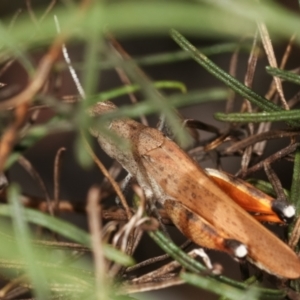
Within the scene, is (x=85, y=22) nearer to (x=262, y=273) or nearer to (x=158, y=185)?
(x=262, y=273)

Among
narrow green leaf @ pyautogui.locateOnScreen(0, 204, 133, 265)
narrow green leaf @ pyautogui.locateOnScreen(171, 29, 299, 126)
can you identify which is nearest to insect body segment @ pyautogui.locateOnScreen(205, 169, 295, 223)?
narrow green leaf @ pyautogui.locateOnScreen(171, 29, 299, 126)

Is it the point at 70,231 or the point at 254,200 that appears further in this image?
the point at 254,200

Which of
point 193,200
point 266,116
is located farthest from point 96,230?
point 193,200

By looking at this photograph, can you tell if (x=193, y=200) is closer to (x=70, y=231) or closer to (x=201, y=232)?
(x=201, y=232)

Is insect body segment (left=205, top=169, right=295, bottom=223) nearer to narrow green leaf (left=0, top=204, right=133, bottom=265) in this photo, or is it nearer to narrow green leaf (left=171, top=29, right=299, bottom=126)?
narrow green leaf (left=171, top=29, right=299, bottom=126)

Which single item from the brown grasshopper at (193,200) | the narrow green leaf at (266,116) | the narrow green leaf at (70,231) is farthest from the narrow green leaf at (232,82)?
the narrow green leaf at (70,231)

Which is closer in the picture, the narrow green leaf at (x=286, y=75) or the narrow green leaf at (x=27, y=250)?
the narrow green leaf at (x=27, y=250)

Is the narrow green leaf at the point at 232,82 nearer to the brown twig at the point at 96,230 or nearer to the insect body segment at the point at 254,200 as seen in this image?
the insect body segment at the point at 254,200
